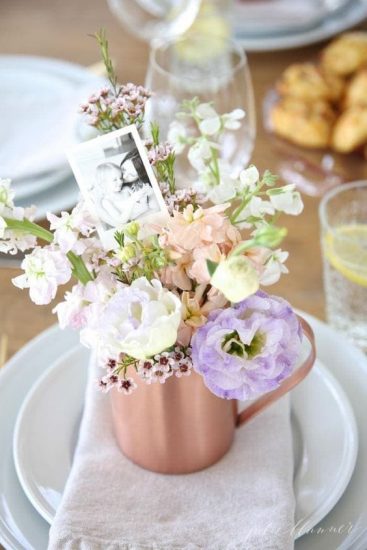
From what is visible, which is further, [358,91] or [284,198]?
[358,91]

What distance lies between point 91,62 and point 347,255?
2.19ft

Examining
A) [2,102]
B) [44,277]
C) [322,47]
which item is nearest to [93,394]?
[44,277]

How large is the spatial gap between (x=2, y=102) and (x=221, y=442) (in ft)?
2.41

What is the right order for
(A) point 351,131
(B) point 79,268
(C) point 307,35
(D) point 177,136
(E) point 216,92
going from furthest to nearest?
(C) point 307,35 → (A) point 351,131 → (E) point 216,92 → (D) point 177,136 → (B) point 79,268

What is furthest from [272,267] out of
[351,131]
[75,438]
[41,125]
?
[41,125]

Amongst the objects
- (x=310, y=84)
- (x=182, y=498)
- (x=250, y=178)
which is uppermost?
(x=250, y=178)

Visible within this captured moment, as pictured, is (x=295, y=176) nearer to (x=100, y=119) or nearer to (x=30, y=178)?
(x=30, y=178)

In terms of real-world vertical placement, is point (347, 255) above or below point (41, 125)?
below

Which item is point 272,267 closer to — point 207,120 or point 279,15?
point 207,120

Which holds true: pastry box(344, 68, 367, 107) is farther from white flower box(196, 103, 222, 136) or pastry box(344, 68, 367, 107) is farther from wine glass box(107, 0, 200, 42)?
white flower box(196, 103, 222, 136)

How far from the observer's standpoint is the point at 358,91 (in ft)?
3.74

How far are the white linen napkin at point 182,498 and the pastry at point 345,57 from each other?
2.12ft

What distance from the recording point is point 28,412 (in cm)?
75

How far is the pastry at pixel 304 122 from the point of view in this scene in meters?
1.12
